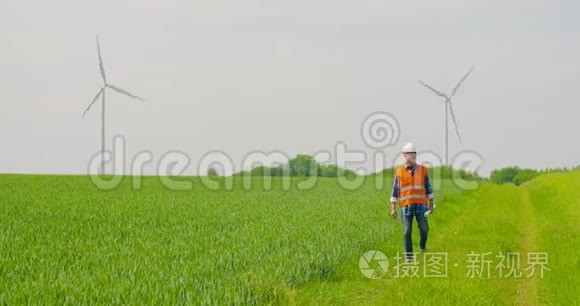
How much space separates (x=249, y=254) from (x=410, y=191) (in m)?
3.70

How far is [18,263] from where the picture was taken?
12.3m

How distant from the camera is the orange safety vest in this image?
14.4 m

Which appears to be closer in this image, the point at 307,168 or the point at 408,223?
the point at 408,223

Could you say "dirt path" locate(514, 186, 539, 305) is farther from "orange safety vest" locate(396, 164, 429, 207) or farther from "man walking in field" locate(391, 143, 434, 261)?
"orange safety vest" locate(396, 164, 429, 207)

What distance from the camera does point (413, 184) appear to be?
14406 millimetres

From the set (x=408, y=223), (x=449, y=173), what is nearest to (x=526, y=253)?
(x=408, y=223)

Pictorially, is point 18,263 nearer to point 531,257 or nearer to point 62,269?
point 62,269

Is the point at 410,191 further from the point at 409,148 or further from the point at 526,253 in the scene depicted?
the point at 526,253

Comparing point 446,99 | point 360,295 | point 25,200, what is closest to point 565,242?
point 360,295

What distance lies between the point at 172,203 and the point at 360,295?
1636cm

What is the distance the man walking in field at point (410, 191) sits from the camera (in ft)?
47.1

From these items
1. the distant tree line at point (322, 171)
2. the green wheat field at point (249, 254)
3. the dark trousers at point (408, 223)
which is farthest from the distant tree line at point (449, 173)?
the dark trousers at point (408, 223)

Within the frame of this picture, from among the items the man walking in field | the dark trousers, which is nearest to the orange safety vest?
the man walking in field

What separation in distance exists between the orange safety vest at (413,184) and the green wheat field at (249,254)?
1451mm
